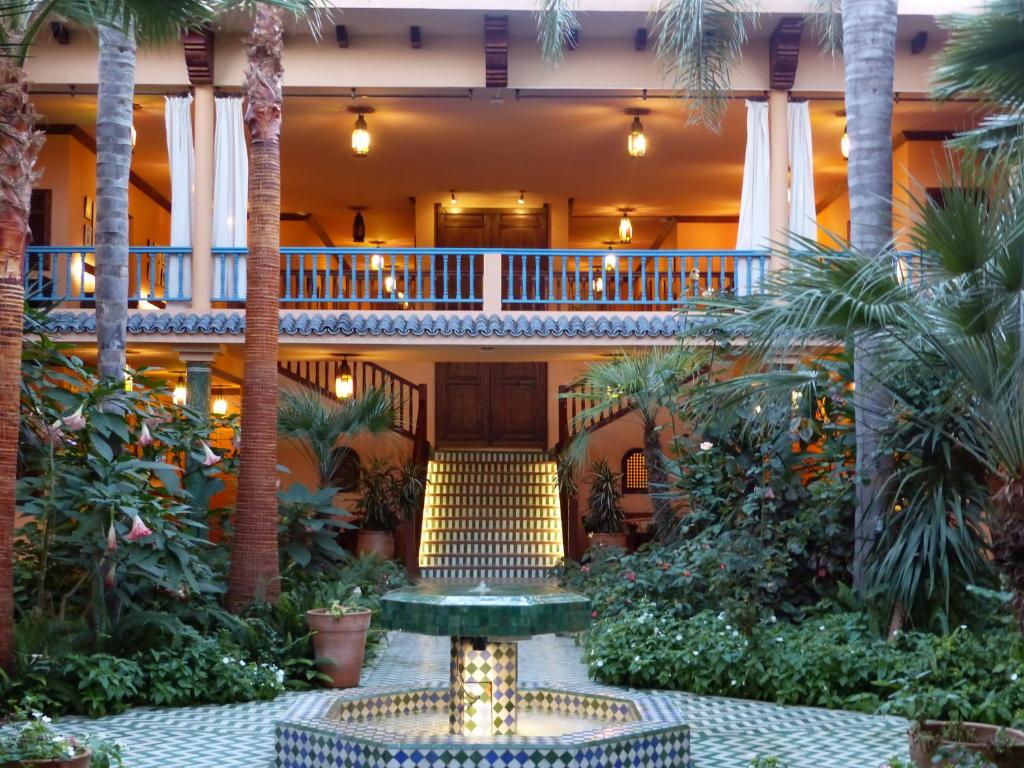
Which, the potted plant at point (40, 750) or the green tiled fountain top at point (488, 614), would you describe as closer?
the potted plant at point (40, 750)

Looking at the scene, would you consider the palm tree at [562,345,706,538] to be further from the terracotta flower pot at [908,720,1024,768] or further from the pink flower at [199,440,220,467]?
the terracotta flower pot at [908,720,1024,768]

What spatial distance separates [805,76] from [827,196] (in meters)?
5.87

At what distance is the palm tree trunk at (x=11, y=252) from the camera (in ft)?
23.5

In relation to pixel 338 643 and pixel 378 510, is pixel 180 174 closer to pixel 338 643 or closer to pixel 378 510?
pixel 378 510

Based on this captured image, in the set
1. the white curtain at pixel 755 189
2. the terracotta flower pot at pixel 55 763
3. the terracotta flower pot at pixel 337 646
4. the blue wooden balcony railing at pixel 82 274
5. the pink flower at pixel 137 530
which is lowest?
the terracotta flower pot at pixel 337 646

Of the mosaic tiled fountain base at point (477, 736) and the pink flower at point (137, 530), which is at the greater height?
the pink flower at point (137, 530)

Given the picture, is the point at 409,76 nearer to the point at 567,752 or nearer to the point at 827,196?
the point at 827,196

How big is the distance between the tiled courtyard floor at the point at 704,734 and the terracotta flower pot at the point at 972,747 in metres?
1.05

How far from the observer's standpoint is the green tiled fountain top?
619 cm

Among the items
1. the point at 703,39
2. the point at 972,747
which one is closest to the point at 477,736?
the point at 972,747

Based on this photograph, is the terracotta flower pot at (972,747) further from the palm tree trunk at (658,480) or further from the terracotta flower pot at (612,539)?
the terracotta flower pot at (612,539)

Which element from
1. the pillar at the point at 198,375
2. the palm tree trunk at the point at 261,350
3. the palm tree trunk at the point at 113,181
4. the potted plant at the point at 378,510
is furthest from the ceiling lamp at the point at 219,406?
the palm tree trunk at the point at 261,350

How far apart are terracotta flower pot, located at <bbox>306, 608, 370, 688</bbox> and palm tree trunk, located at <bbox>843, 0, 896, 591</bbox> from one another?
374 cm

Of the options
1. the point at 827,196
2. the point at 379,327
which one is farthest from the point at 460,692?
the point at 827,196
